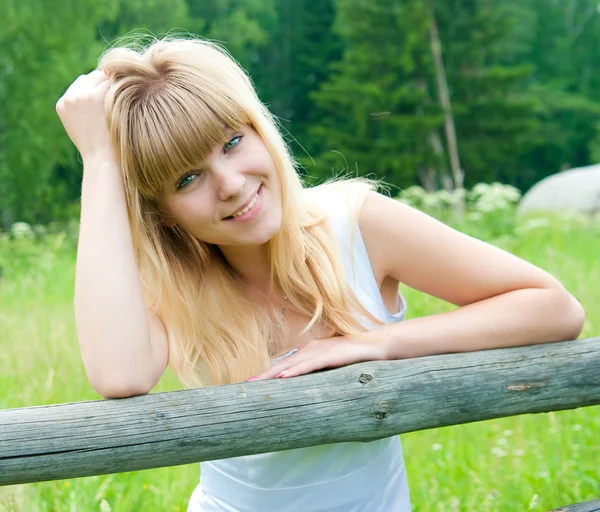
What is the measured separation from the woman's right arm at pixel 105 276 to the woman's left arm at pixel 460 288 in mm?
508

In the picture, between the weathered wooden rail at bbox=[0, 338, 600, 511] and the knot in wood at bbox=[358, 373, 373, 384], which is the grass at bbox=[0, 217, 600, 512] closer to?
the weathered wooden rail at bbox=[0, 338, 600, 511]

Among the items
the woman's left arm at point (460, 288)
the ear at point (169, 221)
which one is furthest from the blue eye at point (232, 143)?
the woman's left arm at point (460, 288)

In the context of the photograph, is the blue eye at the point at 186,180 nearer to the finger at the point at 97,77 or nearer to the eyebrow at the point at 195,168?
the eyebrow at the point at 195,168

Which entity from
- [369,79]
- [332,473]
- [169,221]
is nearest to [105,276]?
[169,221]

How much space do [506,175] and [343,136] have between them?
9.04m

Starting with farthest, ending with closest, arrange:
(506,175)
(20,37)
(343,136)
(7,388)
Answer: (506,175)
(343,136)
(20,37)
(7,388)

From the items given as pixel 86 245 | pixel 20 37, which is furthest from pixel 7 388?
pixel 20 37

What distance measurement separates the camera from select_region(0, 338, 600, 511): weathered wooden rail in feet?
4.52

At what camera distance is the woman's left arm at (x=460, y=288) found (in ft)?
5.47

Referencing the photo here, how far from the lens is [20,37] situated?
37.5ft

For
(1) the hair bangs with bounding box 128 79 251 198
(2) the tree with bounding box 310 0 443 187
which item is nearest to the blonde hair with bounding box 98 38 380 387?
(1) the hair bangs with bounding box 128 79 251 198

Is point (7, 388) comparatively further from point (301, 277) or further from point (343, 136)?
point (343, 136)

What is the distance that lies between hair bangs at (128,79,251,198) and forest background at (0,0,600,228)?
10499 mm

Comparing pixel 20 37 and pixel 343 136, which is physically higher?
pixel 20 37
